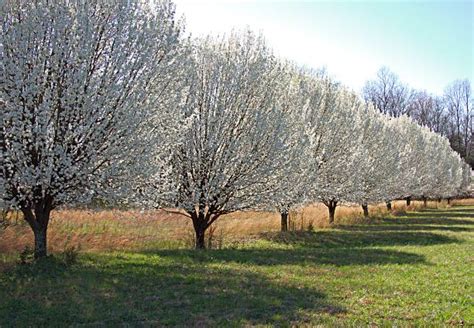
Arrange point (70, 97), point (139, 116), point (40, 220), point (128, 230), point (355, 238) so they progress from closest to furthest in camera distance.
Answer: point (70, 97) → point (139, 116) → point (40, 220) → point (355, 238) → point (128, 230)

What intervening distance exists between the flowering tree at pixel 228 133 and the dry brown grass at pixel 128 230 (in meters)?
1.82

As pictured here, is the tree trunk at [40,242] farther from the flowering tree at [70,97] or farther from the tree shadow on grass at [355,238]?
the tree shadow on grass at [355,238]

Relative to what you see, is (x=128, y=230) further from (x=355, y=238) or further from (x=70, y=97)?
(x=70, y=97)

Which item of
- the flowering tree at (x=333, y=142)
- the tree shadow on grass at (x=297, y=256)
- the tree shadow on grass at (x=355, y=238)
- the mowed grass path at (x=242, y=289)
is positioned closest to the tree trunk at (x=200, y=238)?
the tree shadow on grass at (x=297, y=256)

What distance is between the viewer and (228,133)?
15.1 m

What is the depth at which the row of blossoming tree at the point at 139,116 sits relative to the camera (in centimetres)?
1007

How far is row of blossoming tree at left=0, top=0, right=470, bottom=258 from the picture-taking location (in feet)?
33.0

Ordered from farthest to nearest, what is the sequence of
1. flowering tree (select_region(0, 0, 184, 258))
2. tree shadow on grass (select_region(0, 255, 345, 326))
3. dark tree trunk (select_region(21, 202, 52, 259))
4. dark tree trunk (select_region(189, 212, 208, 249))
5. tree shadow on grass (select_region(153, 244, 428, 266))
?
1. dark tree trunk (select_region(189, 212, 208, 249))
2. tree shadow on grass (select_region(153, 244, 428, 266))
3. dark tree trunk (select_region(21, 202, 52, 259))
4. flowering tree (select_region(0, 0, 184, 258))
5. tree shadow on grass (select_region(0, 255, 345, 326))

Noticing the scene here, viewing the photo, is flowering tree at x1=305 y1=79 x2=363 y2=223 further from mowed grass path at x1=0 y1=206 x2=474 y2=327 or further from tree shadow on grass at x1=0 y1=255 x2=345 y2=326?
tree shadow on grass at x1=0 y1=255 x2=345 y2=326

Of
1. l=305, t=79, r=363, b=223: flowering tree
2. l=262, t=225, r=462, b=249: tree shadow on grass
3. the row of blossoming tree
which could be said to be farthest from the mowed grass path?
l=305, t=79, r=363, b=223: flowering tree

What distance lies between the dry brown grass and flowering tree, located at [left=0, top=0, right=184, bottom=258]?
2.47 meters

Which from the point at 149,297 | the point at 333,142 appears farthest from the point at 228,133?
the point at 333,142

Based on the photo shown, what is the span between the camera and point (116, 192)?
36.6 ft

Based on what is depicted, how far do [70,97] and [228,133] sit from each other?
19.8ft
